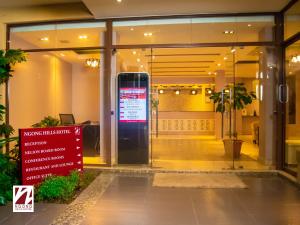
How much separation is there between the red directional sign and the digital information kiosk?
4.72 ft

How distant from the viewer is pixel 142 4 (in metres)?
5.52

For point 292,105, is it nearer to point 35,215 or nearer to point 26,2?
point 35,215

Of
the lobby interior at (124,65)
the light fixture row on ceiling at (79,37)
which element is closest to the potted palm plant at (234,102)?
the lobby interior at (124,65)

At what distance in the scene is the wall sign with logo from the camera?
6.33m

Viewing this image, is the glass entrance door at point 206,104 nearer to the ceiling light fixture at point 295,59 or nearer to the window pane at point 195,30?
the window pane at point 195,30

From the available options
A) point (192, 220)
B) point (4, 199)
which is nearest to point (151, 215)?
point (192, 220)

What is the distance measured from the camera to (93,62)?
7016 mm

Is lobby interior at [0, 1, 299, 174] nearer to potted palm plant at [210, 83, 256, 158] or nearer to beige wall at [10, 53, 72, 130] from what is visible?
beige wall at [10, 53, 72, 130]

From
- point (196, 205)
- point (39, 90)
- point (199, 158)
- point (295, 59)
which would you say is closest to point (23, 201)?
point (196, 205)

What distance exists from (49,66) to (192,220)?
19.5 feet

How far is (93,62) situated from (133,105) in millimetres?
1596

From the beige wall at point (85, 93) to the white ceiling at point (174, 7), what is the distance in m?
1.61

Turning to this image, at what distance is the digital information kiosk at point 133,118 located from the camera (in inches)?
249

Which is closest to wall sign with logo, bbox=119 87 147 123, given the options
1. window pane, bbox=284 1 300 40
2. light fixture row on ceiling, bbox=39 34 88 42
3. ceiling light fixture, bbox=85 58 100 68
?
ceiling light fixture, bbox=85 58 100 68
